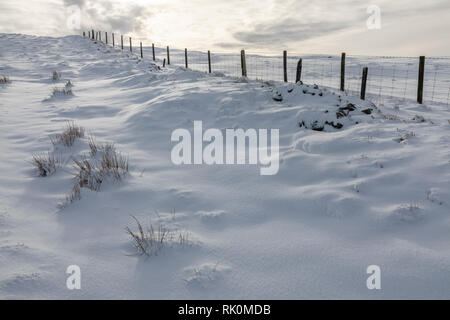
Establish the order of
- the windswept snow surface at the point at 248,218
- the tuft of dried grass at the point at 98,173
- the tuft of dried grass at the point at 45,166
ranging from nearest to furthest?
the windswept snow surface at the point at 248,218
the tuft of dried grass at the point at 98,173
the tuft of dried grass at the point at 45,166

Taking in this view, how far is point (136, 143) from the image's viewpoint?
5.55 m

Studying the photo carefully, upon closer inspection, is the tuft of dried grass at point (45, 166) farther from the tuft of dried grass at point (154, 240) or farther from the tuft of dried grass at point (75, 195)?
the tuft of dried grass at point (154, 240)

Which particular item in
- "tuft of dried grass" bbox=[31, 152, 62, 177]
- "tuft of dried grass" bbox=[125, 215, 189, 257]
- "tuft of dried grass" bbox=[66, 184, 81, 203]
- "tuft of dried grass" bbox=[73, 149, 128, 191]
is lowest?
"tuft of dried grass" bbox=[125, 215, 189, 257]

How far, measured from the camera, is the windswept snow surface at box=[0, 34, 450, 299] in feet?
7.27

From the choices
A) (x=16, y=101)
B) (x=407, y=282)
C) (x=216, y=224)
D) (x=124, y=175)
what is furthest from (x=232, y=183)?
(x=16, y=101)

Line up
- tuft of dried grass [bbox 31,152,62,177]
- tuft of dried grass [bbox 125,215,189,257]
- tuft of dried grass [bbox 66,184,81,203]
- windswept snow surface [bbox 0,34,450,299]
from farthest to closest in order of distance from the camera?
tuft of dried grass [bbox 31,152,62,177] → tuft of dried grass [bbox 66,184,81,203] → tuft of dried grass [bbox 125,215,189,257] → windswept snow surface [bbox 0,34,450,299]

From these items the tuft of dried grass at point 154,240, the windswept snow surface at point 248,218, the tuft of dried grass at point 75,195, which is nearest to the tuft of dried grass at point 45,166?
the windswept snow surface at point 248,218

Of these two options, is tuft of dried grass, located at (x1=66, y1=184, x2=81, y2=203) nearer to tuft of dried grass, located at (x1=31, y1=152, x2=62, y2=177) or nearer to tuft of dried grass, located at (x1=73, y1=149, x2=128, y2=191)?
tuft of dried grass, located at (x1=73, y1=149, x2=128, y2=191)

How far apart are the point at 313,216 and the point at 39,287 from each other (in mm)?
2473

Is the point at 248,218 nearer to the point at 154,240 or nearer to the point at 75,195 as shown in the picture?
the point at 154,240

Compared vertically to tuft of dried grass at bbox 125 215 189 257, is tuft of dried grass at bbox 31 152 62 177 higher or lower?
higher

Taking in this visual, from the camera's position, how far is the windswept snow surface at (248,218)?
221 cm

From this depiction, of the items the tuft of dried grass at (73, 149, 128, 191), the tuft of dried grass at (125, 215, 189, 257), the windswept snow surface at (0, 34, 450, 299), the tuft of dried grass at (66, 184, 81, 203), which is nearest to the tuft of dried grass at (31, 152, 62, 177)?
the windswept snow surface at (0, 34, 450, 299)

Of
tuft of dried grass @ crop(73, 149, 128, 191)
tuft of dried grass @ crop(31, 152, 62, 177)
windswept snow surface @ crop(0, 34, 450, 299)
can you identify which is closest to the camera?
windswept snow surface @ crop(0, 34, 450, 299)
